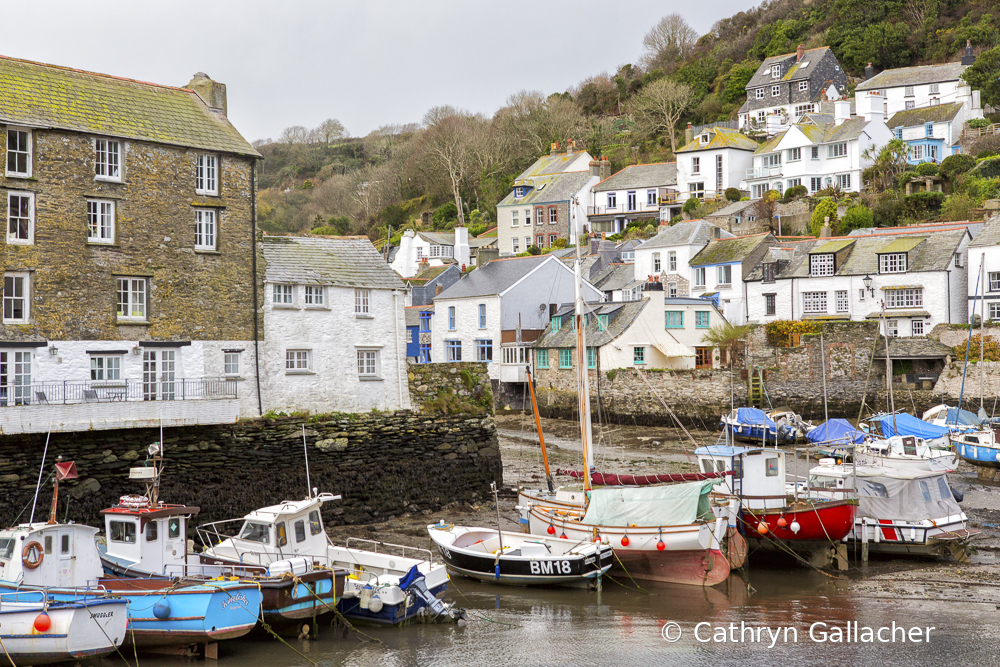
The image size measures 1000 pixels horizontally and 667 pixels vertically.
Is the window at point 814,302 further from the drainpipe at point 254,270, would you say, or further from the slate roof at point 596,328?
the drainpipe at point 254,270

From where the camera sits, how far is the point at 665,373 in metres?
45.2

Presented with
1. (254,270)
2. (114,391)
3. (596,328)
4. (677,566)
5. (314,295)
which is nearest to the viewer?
(677,566)

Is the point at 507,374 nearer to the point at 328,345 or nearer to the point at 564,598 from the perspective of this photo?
the point at 328,345

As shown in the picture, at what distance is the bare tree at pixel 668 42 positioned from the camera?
10675 cm

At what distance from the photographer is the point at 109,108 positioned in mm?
24688

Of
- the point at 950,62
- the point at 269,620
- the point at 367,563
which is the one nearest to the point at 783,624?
the point at 367,563

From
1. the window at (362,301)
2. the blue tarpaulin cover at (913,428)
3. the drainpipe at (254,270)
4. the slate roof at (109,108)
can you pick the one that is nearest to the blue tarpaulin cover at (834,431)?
the blue tarpaulin cover at (913,428)

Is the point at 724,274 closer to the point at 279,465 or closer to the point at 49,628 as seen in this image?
the point at 279,465

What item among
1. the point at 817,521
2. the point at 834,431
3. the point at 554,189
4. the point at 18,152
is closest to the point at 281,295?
the point at 18,152

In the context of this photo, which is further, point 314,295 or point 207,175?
point 314,295

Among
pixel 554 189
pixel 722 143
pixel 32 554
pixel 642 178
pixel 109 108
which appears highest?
pixel 722 143

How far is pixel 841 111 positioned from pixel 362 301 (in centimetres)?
5422

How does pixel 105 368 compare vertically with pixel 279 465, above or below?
above

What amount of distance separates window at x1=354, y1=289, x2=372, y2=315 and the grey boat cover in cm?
1074
